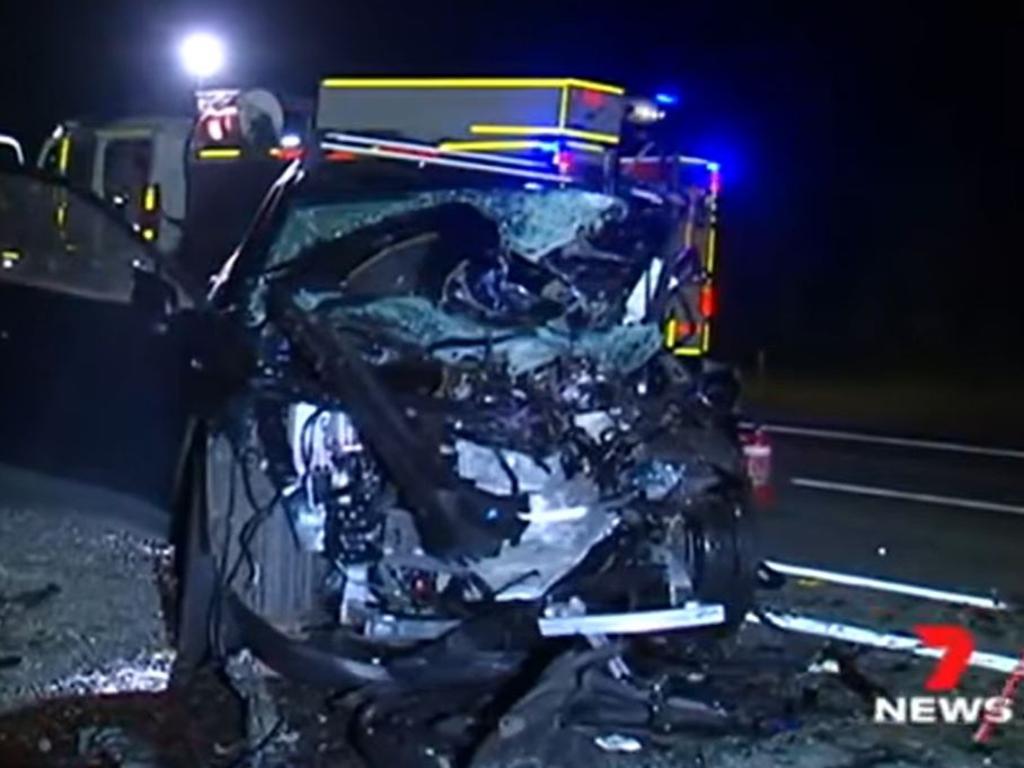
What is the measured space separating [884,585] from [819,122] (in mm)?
23984

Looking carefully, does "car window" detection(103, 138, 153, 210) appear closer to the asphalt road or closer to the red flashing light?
the asphalt road

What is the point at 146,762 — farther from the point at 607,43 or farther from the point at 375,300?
the point at 607,43

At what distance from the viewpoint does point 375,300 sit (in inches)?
259

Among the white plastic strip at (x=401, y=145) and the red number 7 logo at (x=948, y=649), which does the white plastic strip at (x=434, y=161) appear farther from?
the red number 7 logo at (x=948, y=649)

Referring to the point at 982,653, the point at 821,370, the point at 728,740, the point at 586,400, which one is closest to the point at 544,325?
the point at 586,400

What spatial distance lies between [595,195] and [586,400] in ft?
2.86

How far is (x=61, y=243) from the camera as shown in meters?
8.38

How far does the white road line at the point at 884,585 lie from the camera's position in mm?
9023

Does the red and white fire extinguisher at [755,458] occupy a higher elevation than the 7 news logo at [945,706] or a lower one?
higher

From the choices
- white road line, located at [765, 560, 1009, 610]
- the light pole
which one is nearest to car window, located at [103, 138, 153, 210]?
the light pole

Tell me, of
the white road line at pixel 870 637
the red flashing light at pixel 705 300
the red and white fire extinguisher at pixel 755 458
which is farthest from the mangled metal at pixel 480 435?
the red flashing light at pixel 705 300

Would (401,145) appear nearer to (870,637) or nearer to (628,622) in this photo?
(628,622)

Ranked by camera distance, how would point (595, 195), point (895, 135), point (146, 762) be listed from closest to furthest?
point (146, 762) → point (595, 195) → point (895, 135)

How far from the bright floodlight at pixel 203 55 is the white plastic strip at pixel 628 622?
14075 millimetres
